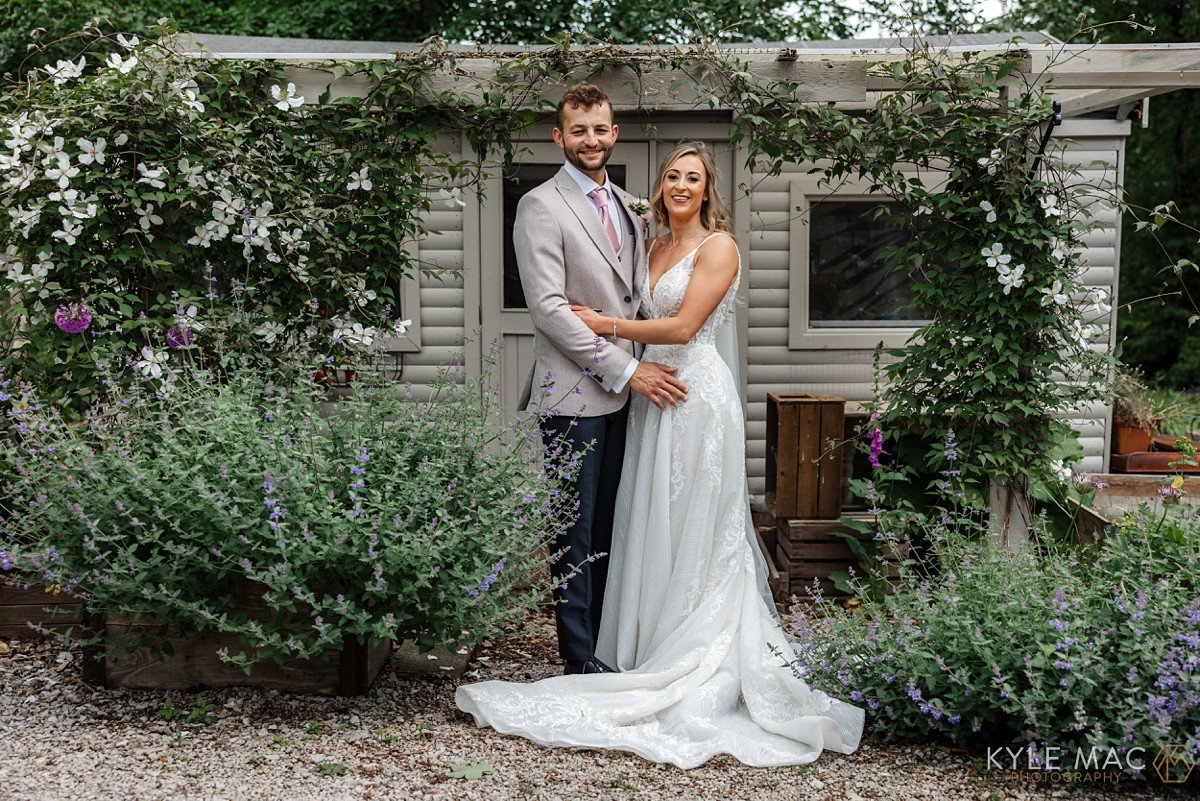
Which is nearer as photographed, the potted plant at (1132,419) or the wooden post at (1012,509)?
the wooden post at (1012,509)

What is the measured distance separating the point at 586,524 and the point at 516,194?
129 inches

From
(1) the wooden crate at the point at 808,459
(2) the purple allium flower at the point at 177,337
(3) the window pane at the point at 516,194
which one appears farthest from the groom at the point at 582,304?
(3) the window pane at the point at 516,194

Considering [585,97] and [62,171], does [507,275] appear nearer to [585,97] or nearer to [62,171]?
[62,171]

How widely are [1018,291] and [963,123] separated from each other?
765mm

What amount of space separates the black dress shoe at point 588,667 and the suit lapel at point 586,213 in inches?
56.6

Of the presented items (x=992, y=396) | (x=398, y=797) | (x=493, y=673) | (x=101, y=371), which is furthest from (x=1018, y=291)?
(x=101, y=371)

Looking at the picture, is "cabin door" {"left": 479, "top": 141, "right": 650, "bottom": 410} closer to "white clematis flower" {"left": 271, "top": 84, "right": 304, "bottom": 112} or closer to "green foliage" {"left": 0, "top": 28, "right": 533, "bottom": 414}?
"green foliage" {"left": 0, "top": 28, "right": 533, "bottom": 414}

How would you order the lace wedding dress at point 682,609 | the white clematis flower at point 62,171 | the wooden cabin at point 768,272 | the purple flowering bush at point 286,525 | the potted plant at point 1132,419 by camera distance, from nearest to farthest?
1. the purple flowering bush at point 286,525
2. the lace wedding dress at point 682,609
3. the white clematis flower at point 62,171
4. the wooden cabin at point 768,272
5. the potted plant at point 1132,419

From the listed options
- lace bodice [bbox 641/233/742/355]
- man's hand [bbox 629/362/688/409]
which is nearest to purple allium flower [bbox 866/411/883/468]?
lace bodice [bbox 641/233/742/355]

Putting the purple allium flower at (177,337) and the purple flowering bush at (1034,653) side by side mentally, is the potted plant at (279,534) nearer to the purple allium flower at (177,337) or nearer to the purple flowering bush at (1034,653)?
the purple allium flower at (177,337)

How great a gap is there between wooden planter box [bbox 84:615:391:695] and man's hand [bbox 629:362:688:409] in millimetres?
1311

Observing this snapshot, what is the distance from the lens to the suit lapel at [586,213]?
3.83 meters

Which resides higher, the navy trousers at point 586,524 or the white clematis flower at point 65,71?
the white clematis flower at point 65,71

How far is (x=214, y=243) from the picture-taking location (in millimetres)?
4555
